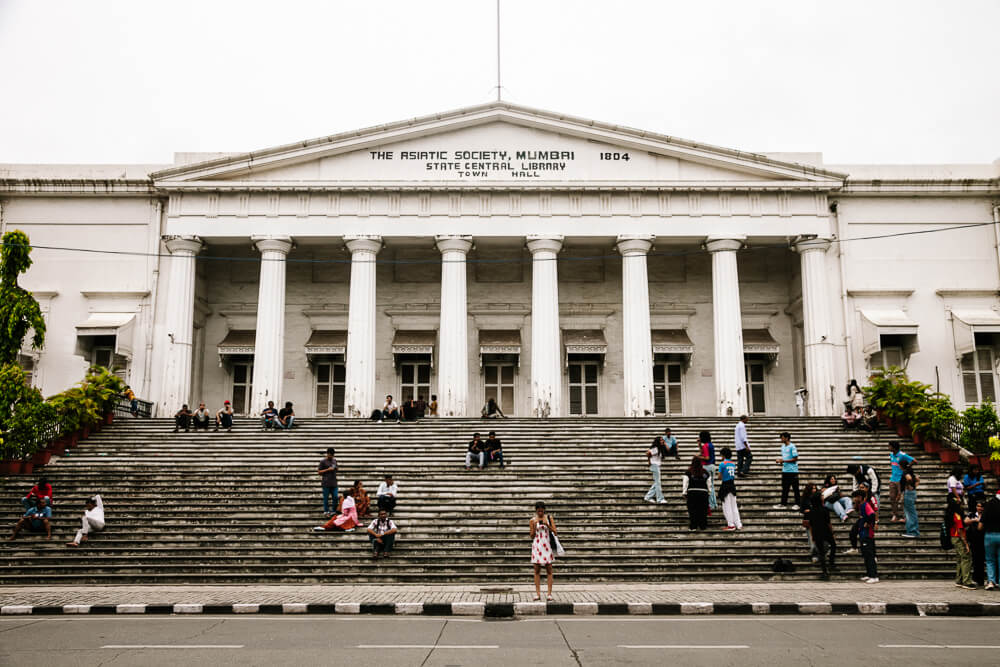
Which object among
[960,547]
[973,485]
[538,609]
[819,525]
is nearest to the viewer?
[538,609]

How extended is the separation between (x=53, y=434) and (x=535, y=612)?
52.7ft

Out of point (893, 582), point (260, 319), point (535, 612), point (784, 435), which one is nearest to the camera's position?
point (535, 612)

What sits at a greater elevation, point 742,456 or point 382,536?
point 742,456

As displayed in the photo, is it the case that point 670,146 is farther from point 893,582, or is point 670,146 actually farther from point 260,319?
point 893,582

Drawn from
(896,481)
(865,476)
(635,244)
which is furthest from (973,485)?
(635,244)

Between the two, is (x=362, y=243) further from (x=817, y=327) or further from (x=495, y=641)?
(x=495, y=641)

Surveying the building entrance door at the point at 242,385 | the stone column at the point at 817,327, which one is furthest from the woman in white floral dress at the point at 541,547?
the building entrance door at the point at 242,385

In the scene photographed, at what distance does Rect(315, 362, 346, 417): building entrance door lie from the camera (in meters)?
32.9

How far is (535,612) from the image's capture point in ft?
41.1

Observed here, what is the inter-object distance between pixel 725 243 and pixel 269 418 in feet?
53.2

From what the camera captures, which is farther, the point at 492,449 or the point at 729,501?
the point at 492,449

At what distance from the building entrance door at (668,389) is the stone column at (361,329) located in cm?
1099

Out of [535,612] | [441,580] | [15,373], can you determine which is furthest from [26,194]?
[535,612]

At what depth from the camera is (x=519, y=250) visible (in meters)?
33.2
